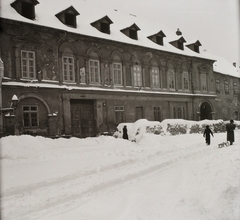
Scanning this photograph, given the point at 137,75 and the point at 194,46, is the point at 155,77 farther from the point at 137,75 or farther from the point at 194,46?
the point at 194,46

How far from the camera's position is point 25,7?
18.2 metres

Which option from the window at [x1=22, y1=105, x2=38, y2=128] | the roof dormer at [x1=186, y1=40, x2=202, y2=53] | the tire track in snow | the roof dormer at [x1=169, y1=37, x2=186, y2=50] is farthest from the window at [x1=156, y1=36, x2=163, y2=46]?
the tire track in snow

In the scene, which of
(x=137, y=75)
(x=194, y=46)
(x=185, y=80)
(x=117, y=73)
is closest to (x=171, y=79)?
(x=185, y=80)

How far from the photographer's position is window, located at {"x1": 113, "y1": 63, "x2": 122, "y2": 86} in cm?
2306

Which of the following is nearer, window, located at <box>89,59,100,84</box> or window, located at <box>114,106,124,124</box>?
window, located at <box>89,59,100,84</box>

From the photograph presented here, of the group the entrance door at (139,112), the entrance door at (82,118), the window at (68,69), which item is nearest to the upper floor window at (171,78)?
the entrance door at (139,112)

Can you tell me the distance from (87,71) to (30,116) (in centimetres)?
578

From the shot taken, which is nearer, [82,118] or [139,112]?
[82,118]

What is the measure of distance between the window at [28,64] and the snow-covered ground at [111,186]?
6718mm

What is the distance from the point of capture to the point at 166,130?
20.7m

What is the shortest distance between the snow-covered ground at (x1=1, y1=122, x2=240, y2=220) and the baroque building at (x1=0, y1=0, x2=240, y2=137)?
6.20 m

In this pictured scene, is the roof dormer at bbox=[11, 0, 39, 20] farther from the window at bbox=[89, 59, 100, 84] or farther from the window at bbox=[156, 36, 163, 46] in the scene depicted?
the window at bbox=[156, 36, 163, 46]

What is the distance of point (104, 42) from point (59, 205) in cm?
1760

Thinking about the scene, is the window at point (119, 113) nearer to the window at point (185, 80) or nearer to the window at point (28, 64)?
the window at point (28, 64)
